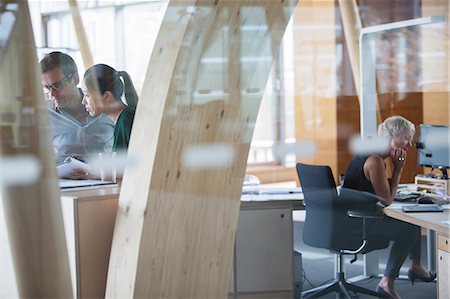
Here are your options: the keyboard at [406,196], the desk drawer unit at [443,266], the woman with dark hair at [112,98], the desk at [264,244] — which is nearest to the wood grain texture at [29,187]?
the woman with dark hair at [112,98]

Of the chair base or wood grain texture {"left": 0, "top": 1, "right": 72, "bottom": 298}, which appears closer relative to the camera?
wood grain texture {"left": 0, "top": 1, "right": 72, "bottom": 298}

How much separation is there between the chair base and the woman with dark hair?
2105mm

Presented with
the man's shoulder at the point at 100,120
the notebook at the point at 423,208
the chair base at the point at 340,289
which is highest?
the man's shoulder at the point at 100,120

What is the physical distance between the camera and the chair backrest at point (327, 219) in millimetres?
4762

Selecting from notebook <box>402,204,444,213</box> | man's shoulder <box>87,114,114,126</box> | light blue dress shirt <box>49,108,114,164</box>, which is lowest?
notebook <box>402,204,444,213</box>

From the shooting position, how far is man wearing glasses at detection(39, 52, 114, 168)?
126 inches

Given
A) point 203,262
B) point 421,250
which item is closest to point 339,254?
point 421,250

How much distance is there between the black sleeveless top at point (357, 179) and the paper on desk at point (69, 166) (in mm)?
2151

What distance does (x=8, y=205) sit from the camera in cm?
288

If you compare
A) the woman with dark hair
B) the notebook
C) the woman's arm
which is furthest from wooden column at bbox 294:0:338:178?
the woman with dark hair

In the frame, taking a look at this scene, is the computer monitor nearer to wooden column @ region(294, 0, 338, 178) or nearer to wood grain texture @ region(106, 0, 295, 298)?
wooden column @ region(294, 0, 338, 178)

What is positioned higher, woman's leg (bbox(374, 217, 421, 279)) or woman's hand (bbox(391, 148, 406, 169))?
woman's hand (bbox(391, 148, 406, 169))

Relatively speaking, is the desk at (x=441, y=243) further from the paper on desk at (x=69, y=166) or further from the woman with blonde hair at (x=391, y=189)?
the paper on desk at (x=69, y=166)

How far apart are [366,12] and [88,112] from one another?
420cm
